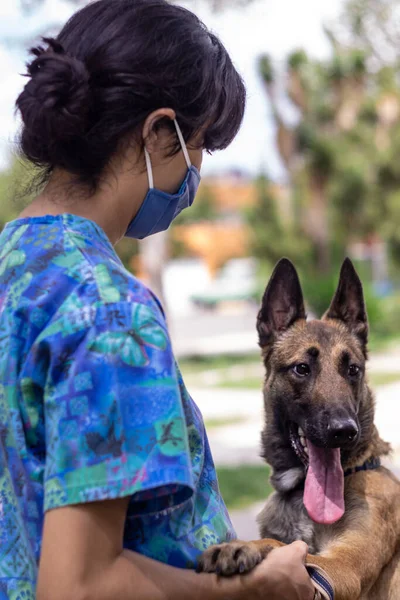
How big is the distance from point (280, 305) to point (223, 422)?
703 centimetres

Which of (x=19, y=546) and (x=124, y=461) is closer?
(x=124, y=461)

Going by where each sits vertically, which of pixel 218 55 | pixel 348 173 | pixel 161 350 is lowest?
pixel 161 350

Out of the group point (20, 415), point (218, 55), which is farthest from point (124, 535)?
point (218, 55)

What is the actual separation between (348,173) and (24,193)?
84.2ft

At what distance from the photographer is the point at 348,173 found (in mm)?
26672

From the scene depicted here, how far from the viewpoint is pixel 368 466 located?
3.13 m

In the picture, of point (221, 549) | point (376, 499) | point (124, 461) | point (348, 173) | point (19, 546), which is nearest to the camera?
point (124, 461)

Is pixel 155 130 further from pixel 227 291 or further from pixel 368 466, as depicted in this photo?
pixel 227 291

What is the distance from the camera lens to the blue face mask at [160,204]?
5.65 feet

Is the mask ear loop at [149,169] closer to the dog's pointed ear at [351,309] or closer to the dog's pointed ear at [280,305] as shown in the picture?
the dog's pointed ear at [280,305]

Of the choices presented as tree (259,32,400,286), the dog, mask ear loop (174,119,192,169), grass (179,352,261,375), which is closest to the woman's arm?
mask ear loop (174,119,192,169)

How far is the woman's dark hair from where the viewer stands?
1.54m

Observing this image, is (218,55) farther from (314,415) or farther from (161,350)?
(314,415)

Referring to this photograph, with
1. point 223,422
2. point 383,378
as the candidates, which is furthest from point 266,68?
point 223,422
